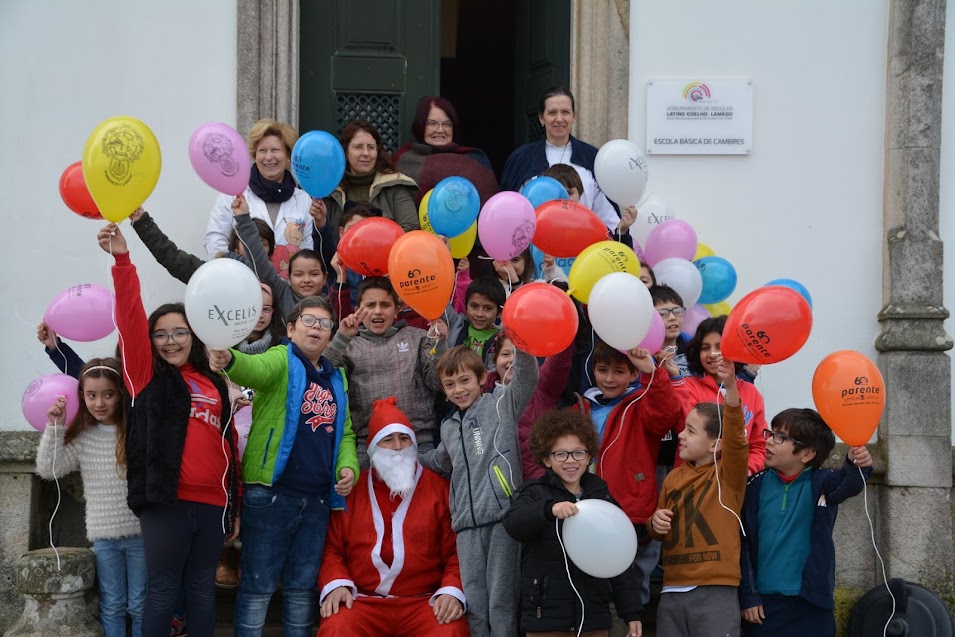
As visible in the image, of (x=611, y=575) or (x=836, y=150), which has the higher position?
(x=836, y=150)

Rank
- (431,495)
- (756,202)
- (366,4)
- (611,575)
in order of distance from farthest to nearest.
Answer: (366,4)
(756,202)
(431,495)
(611,575)

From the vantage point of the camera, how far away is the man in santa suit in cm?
485

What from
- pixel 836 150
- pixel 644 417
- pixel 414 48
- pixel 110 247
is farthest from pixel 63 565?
pixel 836 150

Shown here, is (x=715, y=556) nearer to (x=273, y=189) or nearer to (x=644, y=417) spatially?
(x=644, y=417)

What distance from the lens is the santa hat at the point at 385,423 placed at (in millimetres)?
5004

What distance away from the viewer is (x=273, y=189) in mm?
6117

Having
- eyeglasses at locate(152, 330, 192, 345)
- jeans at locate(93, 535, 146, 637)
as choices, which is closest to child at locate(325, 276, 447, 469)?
eyeglasses at locate(152, 330, 192, 345)

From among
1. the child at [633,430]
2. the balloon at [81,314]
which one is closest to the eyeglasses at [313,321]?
the balloon at [81,314]

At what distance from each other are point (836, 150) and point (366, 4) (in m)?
2.95

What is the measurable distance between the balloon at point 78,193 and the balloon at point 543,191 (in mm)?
2009

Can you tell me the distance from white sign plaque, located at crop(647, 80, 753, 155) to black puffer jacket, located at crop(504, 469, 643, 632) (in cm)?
→ 266

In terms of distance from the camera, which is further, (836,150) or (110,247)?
(836,150)

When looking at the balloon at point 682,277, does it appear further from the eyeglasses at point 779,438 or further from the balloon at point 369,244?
the balloon at point 369,244

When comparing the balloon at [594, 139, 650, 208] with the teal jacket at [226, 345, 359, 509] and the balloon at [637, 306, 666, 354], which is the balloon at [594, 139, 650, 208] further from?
the teal jacket at [226, 345, 359, 509]
